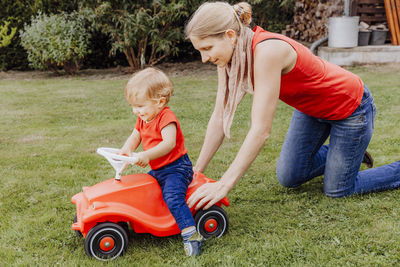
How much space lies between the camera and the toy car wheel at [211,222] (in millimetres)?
2502

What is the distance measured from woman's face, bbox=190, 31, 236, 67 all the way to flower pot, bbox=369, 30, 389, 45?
7700 millimetres

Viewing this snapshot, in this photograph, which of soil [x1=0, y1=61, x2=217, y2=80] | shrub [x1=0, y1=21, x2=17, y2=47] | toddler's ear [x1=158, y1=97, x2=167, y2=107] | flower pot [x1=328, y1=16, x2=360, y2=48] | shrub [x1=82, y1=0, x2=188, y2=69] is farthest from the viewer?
shrub [x1=0, y1=21, x2=17, y2=47]

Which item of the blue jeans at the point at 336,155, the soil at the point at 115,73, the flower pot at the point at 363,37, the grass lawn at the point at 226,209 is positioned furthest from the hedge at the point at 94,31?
the blue jeans at the point at 336,155

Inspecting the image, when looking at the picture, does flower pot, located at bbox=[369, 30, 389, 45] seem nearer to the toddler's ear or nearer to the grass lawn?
the grass lawn

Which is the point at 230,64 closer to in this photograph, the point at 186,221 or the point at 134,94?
the point at 134,94

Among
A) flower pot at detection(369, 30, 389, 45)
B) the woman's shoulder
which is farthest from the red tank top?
flower pot at detection(369, 30, 389, 45)

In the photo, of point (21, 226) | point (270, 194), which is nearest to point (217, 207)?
point (270, 194)

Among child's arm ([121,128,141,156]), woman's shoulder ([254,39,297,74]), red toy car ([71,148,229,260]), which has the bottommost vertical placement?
red toy car ([71,148,229,260])

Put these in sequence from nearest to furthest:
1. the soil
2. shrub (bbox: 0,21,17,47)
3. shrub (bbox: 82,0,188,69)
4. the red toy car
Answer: the red toy car, shrub (bbox: 82,0,188,69), the soil, shrub (bbox: 0,21,17,47)

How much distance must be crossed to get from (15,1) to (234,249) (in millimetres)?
8577

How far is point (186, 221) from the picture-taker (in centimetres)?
236

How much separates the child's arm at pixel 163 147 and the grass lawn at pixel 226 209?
0.52 metres

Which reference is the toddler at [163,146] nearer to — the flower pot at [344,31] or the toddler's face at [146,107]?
the toddler's face at [146,107]

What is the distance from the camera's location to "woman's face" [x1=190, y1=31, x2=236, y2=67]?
224cm
